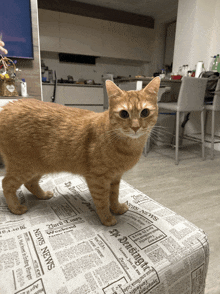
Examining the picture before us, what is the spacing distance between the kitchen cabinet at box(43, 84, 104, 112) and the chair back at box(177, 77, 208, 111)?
105 inches

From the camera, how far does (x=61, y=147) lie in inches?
28.6

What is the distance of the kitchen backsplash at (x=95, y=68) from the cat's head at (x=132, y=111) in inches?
181

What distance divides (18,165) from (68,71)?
476 cm

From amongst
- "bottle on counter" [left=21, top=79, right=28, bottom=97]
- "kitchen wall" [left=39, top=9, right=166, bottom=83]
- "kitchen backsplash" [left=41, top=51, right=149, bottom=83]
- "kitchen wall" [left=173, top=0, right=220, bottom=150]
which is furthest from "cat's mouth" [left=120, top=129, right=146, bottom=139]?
"kitchen backsplash" [left=41, top=51, right=149, bottom=83]

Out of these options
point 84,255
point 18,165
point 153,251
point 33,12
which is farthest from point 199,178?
point 33,12

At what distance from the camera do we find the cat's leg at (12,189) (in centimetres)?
76

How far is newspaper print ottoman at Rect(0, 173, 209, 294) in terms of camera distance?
54 centimetres

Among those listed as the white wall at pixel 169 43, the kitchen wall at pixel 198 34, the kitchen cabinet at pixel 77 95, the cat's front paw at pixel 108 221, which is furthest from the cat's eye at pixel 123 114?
the white wall at pixel 169 43

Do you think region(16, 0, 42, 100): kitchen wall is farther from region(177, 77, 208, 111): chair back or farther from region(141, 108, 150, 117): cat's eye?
region(141, 108, 150, 117): cat's eye

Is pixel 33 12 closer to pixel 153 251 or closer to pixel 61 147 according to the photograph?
pixel 61 147

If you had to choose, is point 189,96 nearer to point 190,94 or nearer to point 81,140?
point 190,94

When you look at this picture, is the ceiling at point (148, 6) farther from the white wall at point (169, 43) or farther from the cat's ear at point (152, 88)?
the cat's ear at point (152, 88)

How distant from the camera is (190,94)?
214 cm

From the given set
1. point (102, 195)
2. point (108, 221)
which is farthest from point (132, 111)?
point (108, 221)
